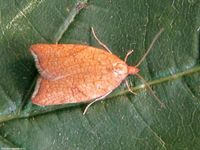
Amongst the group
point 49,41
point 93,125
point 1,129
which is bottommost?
point 93,125

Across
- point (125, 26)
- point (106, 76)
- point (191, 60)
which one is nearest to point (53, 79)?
point (106, 76)

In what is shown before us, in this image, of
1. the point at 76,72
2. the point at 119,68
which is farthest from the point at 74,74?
the point at 119,68

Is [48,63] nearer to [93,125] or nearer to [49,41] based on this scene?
[49,41]

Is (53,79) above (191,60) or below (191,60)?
above

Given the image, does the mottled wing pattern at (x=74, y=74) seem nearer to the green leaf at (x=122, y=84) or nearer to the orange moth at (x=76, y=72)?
the orange moth at (x=76, y=72)

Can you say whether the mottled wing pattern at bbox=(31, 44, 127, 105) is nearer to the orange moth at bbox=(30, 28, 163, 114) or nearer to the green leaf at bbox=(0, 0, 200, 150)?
the orange moth at bbox=(30, 28, 163, 114)

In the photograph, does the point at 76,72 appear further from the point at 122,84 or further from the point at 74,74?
the point at 122,84
